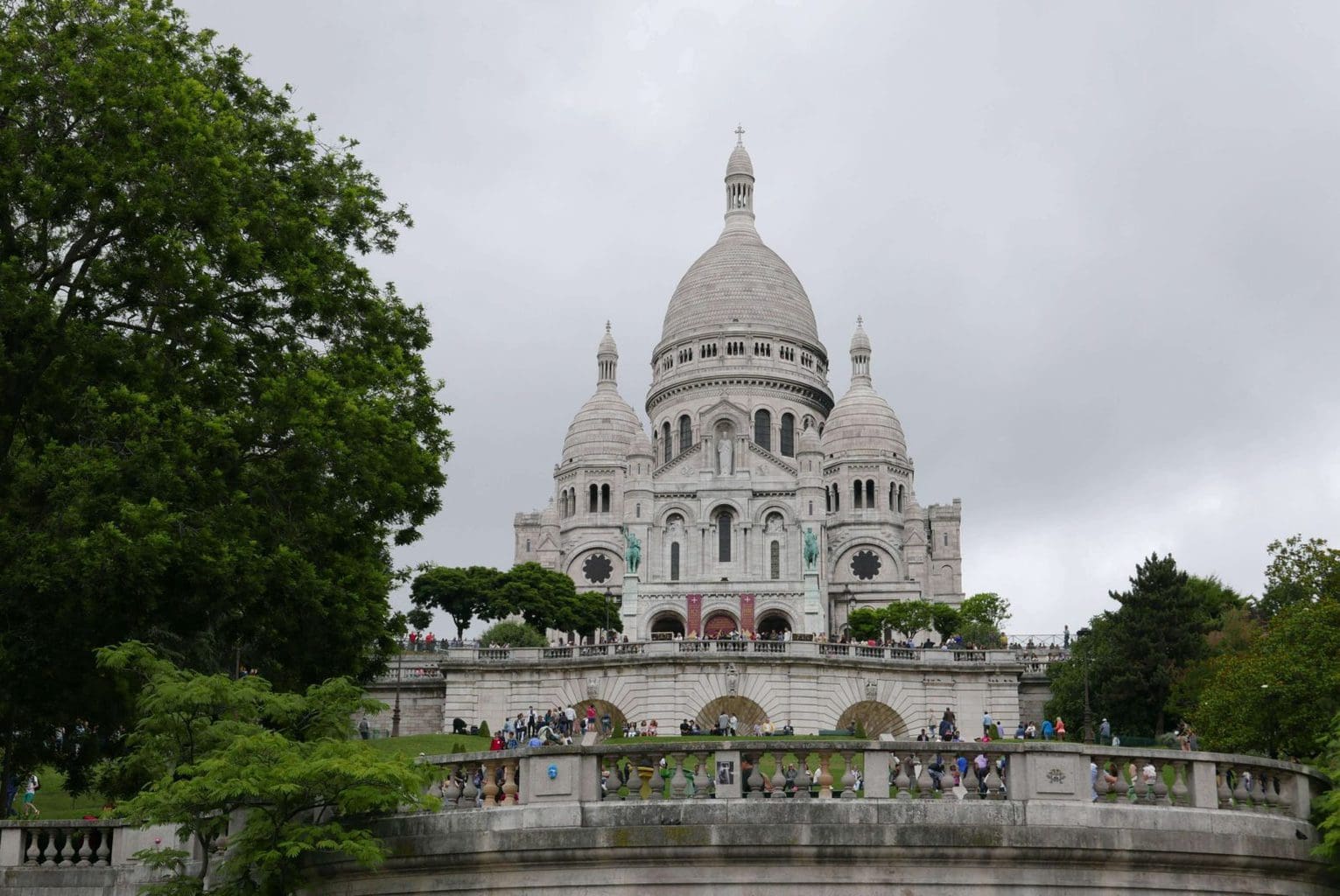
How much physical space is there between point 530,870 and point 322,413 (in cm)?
1121

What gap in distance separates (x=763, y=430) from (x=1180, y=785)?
113 meters

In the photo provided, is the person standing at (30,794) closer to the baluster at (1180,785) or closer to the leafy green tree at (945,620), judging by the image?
the baluster at (1180,785)

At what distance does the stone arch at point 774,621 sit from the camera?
11150cm

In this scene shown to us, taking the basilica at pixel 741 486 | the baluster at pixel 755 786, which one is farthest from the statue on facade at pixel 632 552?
the baluster at pixel 755 786

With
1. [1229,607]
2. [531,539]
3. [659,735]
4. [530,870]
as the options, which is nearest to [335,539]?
[530,870]

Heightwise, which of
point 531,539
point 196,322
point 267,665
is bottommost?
point 267,665

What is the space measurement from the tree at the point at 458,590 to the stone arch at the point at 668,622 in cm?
1779

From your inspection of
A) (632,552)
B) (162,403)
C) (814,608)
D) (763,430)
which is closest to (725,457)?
(763,430)

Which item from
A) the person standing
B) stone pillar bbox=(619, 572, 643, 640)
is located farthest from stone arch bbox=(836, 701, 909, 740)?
stone pillar bbox=(619, 572, 643, 640)

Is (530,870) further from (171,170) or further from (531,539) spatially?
(531,539)

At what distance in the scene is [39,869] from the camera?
1972cm

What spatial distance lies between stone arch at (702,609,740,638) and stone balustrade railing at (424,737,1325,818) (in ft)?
304

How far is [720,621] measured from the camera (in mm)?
112125

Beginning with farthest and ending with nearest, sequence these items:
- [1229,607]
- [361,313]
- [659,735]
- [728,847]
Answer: [1229,607], [659,735], [361,313], [728,847]
